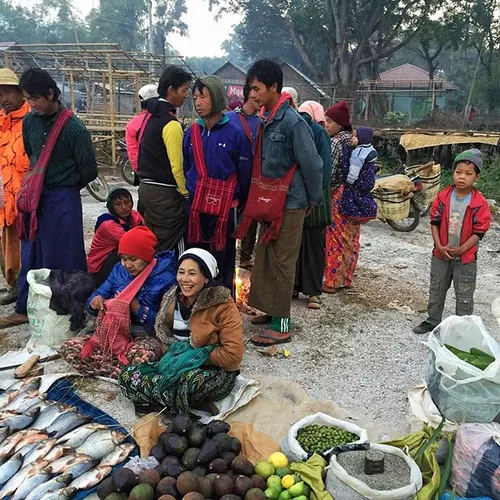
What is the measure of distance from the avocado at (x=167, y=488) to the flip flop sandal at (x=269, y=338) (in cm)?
176

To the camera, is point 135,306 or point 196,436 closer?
point 196,436

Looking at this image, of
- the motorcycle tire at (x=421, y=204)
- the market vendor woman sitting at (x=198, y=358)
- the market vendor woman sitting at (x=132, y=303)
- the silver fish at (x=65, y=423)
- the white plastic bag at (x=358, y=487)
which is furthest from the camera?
the motorcycle tire at (x=421, y=204)

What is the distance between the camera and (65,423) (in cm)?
283

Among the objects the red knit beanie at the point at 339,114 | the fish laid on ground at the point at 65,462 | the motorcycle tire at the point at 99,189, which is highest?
the red knit beanie at the point at 339,114

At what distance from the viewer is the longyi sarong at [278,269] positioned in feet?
12.4

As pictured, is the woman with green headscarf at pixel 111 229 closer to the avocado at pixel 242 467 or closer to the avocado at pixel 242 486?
the avocado at pixel 242 467

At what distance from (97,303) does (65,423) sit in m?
0.97

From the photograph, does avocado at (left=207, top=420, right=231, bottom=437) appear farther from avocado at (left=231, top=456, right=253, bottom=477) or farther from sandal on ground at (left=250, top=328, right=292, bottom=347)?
sandal on ground at (left=250, top=328, right=292, bottom=347)

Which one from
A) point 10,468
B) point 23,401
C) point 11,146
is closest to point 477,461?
point 10,468

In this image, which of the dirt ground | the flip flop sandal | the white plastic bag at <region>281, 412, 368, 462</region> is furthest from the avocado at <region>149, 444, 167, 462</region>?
the flip flop sandal

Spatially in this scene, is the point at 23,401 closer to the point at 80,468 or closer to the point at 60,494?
the point at 80,468

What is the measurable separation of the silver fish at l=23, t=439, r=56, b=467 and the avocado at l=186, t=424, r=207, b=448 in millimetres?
717

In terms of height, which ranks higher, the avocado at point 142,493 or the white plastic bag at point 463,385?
the white plastic bag at point 463,385

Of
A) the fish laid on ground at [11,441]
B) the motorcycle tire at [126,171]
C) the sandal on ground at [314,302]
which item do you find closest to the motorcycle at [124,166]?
the motorcycle tire at [126,171]
